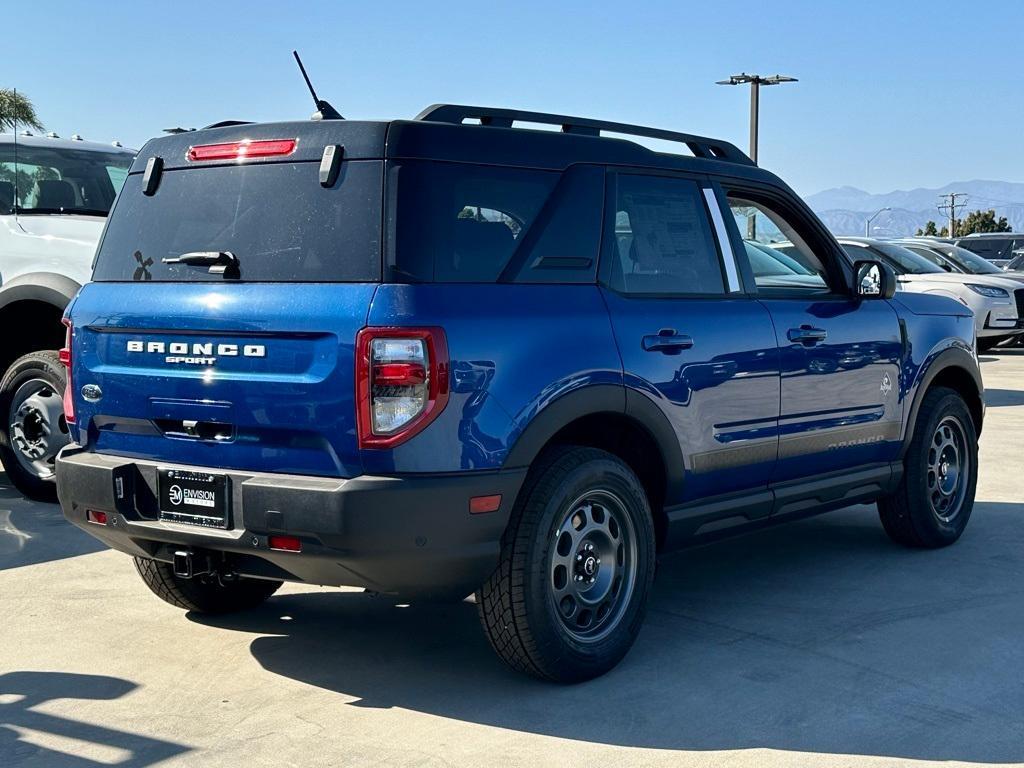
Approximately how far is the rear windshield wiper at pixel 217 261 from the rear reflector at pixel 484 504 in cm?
113

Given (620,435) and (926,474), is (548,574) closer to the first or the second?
(620,435)

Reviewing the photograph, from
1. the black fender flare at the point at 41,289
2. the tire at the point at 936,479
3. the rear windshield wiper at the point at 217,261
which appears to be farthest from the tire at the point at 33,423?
the tire at the point at 936,479

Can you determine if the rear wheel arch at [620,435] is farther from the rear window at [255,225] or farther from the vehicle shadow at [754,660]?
the rear window at [255,225]

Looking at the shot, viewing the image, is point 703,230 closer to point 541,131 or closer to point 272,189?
point 541,131

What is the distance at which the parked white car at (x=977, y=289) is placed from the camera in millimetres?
19000

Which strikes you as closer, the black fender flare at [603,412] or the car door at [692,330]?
the black fender flare at [603,412]

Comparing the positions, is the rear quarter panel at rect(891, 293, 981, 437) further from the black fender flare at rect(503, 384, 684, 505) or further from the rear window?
the rear window

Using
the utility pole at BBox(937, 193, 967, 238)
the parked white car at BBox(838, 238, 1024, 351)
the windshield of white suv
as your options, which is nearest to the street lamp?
the parked white car at BBox(838, 238, 1024, 351)

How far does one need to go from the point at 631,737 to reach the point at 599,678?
0.60 m

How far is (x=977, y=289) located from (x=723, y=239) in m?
14.6

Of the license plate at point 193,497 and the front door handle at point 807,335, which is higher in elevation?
the front door handle at point 807,335

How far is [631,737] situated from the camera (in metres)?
4.31

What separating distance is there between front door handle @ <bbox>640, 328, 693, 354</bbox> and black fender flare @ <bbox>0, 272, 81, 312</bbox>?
13.6ft

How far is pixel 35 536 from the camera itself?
7316 millimetres
